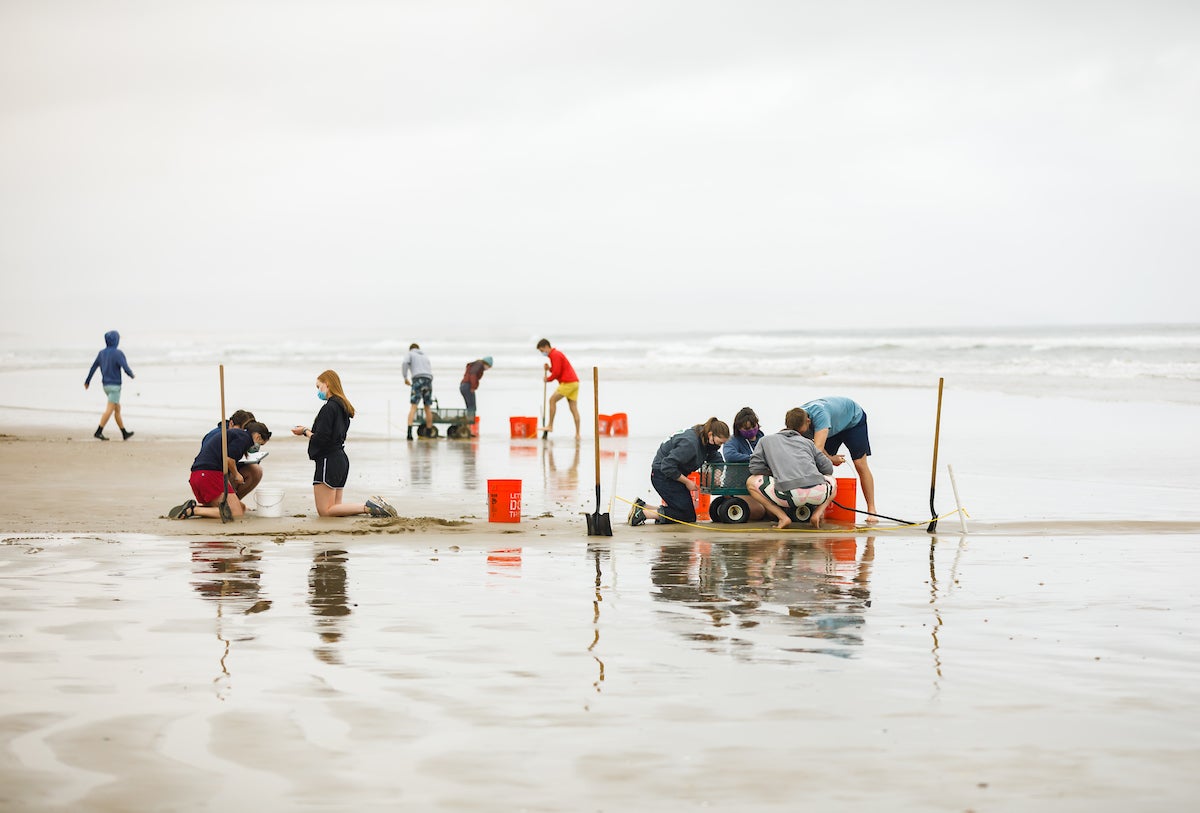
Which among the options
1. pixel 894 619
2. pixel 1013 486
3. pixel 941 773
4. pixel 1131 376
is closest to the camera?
pixel 941 773

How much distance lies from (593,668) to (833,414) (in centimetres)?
565

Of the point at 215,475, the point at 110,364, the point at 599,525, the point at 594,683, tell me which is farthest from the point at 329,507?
the point at 110,364

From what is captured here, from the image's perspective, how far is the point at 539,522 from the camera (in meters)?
10.8

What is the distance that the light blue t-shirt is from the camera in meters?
10.7

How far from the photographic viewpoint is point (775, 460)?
10344 mm

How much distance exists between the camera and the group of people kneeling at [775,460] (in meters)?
10.4

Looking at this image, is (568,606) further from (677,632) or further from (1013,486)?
(1013,486)

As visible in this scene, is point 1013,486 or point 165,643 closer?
point 165,643

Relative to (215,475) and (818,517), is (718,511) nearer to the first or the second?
(818,517)

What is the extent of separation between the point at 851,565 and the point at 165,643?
475 cm

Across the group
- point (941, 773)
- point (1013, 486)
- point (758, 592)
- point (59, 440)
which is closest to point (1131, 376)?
point (1013, 486)

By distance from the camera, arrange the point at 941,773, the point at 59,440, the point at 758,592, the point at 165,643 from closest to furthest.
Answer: the point at 941,773 → the point at 165,643 → the point at 758,592 → the point at 59,440

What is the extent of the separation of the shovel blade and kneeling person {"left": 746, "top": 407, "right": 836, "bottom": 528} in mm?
1351

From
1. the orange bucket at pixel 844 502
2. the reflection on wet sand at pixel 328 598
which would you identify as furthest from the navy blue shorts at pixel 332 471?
the orange bucket at pixel 844 502
